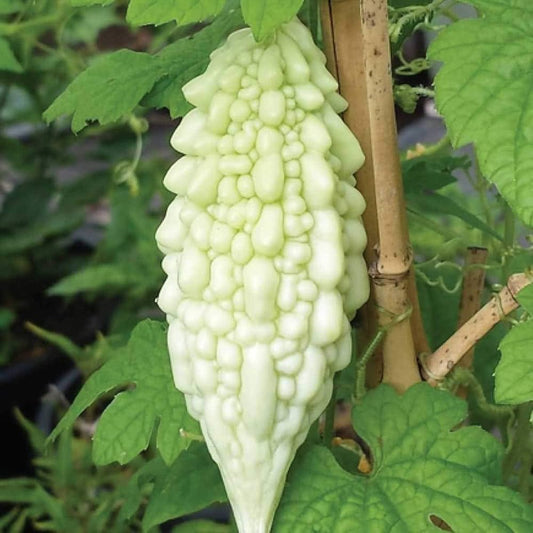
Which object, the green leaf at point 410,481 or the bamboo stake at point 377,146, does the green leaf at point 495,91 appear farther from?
the green leaf at point 410,481

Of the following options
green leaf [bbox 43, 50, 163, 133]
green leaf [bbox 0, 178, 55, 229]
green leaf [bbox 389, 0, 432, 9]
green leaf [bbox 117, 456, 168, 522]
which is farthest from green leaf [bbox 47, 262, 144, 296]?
green leaf [bbox 389, 0, 432, 9]

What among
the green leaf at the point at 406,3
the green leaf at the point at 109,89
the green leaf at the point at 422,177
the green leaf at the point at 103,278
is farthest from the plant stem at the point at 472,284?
the green leaf at the point at 103,278

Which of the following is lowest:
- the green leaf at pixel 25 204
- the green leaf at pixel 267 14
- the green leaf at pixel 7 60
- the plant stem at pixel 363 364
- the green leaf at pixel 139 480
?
the green leaf at pixel 25 204

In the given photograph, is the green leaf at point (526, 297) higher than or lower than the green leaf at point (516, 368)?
higher

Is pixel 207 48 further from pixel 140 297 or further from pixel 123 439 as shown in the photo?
pixel 140 297

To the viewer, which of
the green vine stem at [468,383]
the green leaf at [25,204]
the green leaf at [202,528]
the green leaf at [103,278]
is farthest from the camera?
the green leaf at [25,204]

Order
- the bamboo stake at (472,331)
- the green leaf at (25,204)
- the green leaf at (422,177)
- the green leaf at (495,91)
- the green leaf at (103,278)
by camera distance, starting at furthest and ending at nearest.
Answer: the green leaf at (25,204), the green leaf at (103,278), the green leaf at (422,177), the bamboo stake at (472,331), the green leaf at (495,91)

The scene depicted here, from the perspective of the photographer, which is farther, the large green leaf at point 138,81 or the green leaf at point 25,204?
the green leaf at point 25,204
